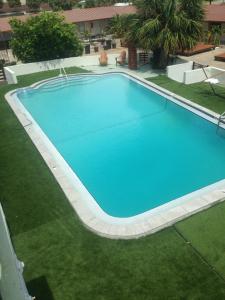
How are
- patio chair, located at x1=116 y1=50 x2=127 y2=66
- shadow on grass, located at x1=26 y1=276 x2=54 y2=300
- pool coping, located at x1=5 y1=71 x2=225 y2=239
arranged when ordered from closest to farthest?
shadow on grass, located at x1=26 y1=276 x2=54 y2=300 → pool coping, located at x1=5 y1=71 x2=225 y2=239 → patio chair, located at x1=116 y1=50 x2=127 y2=66

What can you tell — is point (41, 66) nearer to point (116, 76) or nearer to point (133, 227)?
point (116, 76)

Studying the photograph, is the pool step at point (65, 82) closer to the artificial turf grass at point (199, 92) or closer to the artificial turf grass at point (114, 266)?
the artificial turf grass at point (199, 92)

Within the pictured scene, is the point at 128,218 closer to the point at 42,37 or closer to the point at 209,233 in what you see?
the point at 209,233

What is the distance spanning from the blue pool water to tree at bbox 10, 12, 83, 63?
15.4 ft

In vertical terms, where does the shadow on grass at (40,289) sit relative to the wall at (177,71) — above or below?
below

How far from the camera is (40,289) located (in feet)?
21.9

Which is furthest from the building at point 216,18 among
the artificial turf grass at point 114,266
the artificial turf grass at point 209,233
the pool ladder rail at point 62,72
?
the artificial turf grass at point 114,266

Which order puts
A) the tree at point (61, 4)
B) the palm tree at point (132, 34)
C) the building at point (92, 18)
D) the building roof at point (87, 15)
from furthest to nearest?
the tree at point (61, 4), the building at point (92, 18), the building roof at point (87, 15), the palm tree at point (132, 34)

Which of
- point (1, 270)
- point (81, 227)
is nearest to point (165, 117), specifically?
point (81, 227)

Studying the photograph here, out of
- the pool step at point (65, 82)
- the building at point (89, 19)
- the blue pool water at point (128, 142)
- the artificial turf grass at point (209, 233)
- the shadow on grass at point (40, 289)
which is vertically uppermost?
the building at point (89, 19)

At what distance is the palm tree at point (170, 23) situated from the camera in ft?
65.1

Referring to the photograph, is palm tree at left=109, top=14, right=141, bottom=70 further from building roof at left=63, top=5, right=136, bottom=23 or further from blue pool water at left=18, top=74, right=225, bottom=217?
building roof at left=63, top=5, right=136, bottom=23

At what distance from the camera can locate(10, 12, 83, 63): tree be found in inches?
916

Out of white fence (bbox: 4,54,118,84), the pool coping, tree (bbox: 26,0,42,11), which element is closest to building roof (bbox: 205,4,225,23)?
white fence (bbox: 4,54,118,84)
